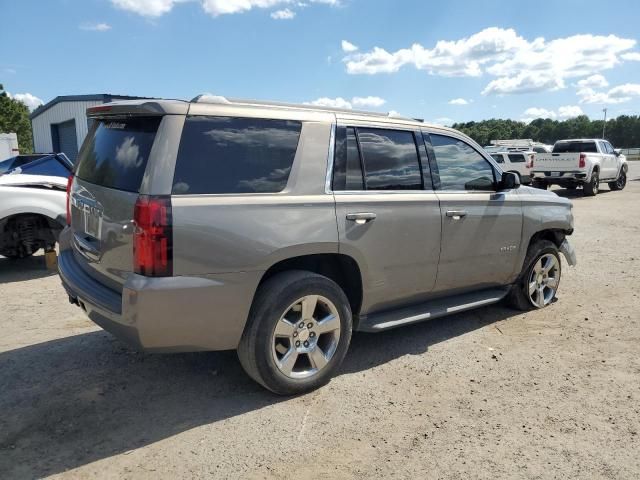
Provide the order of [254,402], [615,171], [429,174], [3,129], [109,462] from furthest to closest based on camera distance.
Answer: [3,129] < [615,171] < [429,174] < [254,402] < [109,462]

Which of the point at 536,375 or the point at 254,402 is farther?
the point at 536,375

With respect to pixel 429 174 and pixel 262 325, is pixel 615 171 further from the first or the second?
pixel 262 325

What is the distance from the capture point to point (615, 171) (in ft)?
67.0

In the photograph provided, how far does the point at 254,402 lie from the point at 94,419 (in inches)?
39.6

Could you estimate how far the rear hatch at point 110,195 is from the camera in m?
3.09

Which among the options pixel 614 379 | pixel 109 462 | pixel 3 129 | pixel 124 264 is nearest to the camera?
pixel 109 462

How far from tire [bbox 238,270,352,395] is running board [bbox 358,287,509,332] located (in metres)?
0.28

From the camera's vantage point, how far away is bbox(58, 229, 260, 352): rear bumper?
2.96 m

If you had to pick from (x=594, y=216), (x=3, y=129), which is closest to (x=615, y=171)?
(x=594, y=216)

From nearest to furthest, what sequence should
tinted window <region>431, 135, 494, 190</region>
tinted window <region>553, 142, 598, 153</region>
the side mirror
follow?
tinted window <region>431, 135, 494, 190</region> → the side mirror → tinted window <region>553, 142, 598, 153</region>

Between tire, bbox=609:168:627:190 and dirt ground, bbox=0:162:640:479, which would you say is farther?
tire, bbox=609:168:627:190

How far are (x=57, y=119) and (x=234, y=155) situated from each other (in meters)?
30.6

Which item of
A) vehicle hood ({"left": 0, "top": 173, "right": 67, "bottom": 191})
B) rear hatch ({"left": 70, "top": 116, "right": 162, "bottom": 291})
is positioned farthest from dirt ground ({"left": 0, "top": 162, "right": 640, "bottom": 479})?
vehicle hood ({"left": 0, "top": 173, "right": 67, "bottom": 191})

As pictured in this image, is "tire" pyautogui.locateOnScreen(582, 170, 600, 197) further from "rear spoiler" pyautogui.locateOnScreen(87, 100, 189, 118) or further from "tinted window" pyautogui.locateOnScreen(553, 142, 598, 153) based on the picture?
"rear spoiler" pyautogui.locateOnScreen(87, 100, 189, 118)
